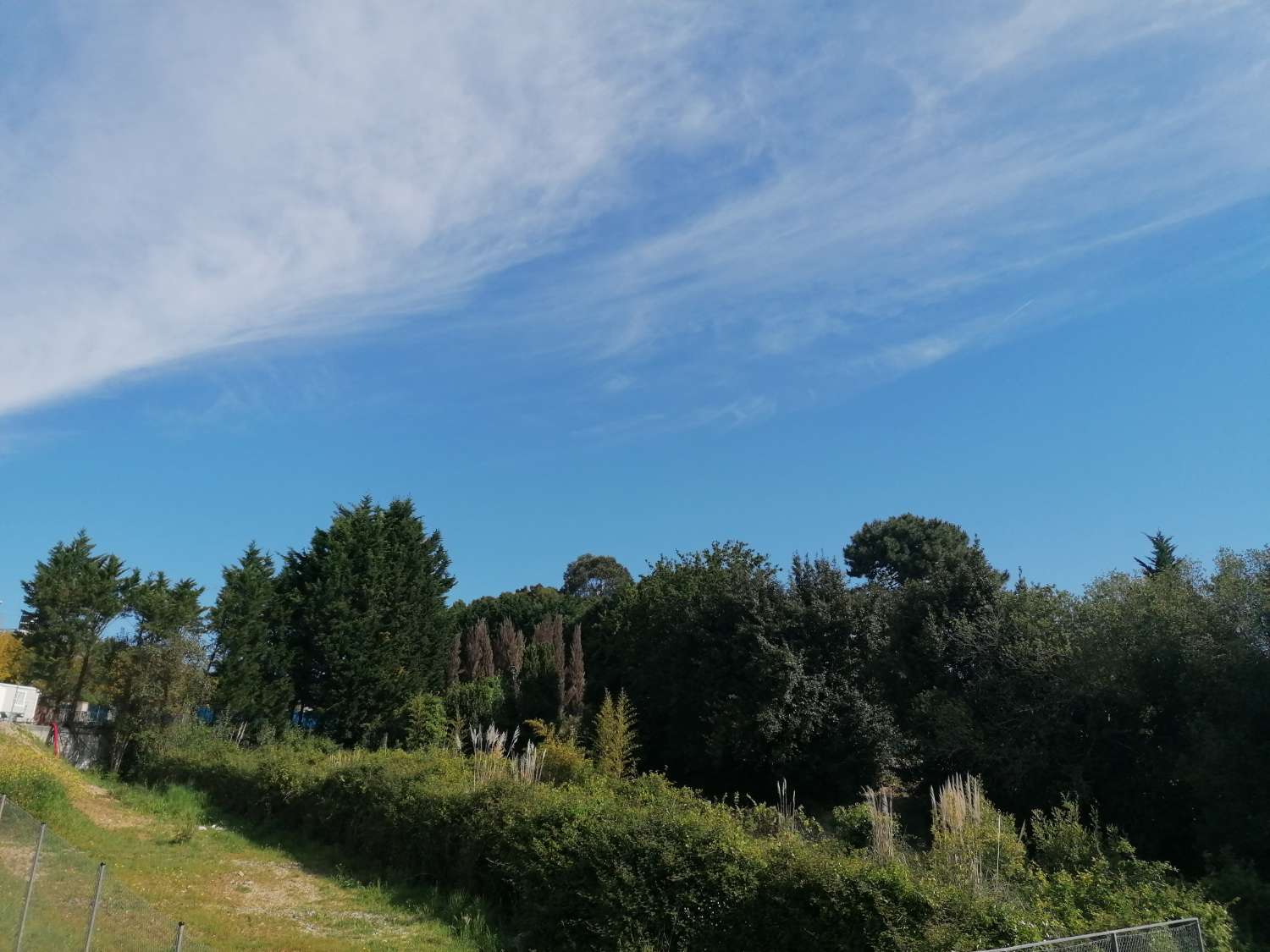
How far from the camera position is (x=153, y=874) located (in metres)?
15.4

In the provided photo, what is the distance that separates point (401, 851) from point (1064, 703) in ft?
48.9

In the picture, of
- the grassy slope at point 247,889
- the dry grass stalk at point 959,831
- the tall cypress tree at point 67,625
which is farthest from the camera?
the tall cypress tree at point 67,625

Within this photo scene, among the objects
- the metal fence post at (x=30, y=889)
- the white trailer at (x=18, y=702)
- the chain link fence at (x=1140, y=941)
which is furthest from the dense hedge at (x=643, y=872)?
the white trailer at (x=18, y=702)

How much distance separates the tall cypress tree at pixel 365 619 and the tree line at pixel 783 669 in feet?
0.34

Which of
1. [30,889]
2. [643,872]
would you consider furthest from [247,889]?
[643,872]

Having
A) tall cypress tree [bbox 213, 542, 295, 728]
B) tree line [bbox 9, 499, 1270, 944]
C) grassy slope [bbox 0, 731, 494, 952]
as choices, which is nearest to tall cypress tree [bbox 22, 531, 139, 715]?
Answer: tree line [bbox 9, 499, 1270, 944]

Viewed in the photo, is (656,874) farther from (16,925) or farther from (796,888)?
(16,925)

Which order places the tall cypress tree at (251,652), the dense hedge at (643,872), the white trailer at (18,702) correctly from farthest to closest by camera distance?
1. the white trailer at (18,702)
2. the tall cypress tree at (251,652)
3. the dense hedge at (643,872)

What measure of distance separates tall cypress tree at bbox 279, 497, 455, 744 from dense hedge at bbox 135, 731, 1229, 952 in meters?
18.8

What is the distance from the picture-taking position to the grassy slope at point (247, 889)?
11938mm

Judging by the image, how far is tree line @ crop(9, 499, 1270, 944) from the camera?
1628 centimetres

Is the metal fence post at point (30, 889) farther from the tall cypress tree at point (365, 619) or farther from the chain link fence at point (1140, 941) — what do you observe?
the tall cypress tree at point (365, 619)

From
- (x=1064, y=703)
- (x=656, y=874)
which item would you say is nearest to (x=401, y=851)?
(x=656, y=874)

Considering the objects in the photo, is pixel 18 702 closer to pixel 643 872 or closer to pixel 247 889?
pixel 247 889
